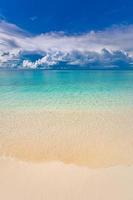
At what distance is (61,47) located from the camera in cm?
2180

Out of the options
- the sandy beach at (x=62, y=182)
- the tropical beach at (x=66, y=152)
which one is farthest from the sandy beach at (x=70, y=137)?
the sandy beach at (x=62, y=182)

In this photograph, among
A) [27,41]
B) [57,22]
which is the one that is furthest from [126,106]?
[27,41]

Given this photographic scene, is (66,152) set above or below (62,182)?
below

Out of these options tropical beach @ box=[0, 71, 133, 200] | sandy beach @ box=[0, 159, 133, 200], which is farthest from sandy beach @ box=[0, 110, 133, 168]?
sandy beach @ box=[0, 159, 133, 200]

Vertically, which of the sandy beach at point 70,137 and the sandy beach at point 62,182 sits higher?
the sandy beach at point 62,182

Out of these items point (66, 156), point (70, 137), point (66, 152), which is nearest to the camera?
point (66, 156)

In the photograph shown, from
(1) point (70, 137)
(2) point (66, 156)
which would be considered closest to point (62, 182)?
(2) point (66, 156)

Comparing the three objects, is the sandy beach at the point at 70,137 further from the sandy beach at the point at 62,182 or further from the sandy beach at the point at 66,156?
the sandy beach at the point at 62,182

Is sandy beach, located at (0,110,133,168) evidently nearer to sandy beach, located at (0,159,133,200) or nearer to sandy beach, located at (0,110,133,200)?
sandy beach, located at (0,110,133,200)

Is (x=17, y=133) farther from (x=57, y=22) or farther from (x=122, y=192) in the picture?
(x=57, y=22)

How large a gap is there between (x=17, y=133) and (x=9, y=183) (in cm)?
197

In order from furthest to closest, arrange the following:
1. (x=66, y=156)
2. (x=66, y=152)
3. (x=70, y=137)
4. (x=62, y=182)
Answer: (x=70, y=137) < (x=66, y=152) < (x=66, y=156) < (x=62, y=182)

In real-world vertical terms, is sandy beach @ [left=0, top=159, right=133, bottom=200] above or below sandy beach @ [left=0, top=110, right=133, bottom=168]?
above

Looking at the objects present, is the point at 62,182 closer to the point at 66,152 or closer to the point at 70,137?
the point at 66,152
